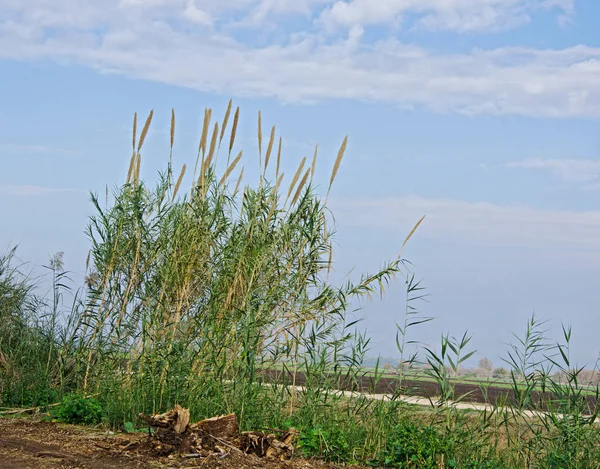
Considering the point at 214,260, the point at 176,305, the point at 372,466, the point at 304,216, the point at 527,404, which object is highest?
the point at 304,216

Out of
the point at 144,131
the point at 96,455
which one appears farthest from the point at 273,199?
the point at 96,455

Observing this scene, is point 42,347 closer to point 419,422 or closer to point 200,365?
point 200,365

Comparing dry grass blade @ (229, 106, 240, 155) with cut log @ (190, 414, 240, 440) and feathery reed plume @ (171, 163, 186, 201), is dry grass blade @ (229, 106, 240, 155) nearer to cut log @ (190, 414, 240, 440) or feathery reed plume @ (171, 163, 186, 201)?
feathery reed plume @ (171, 163, 186, 201)

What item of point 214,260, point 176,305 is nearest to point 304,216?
point 214,260

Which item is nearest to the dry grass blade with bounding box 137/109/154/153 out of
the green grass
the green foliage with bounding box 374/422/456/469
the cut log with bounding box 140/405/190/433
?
the green grass

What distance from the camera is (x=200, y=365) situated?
7.58 meters

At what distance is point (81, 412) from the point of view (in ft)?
25.5

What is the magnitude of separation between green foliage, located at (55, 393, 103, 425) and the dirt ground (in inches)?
18.7

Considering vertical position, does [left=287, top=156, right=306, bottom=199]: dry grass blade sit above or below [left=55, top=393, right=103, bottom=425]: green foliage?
above

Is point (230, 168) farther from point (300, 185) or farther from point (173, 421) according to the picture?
point (173, 421)

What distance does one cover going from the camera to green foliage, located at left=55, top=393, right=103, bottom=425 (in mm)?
7750

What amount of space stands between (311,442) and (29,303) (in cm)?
529

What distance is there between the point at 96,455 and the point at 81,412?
1.83 meters

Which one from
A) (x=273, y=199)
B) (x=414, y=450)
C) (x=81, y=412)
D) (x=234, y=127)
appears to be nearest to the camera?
(x=414, y=450)
